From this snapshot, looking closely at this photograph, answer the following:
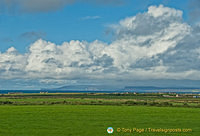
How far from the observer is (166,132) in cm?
3028

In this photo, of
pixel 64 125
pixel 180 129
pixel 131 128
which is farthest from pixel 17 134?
pixel 180 129

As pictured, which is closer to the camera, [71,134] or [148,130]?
[71,134]

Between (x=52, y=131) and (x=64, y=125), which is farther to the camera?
(x=64, y=125)

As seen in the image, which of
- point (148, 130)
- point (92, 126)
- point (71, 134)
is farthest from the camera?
point (92, 126)

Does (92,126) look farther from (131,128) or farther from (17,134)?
(17,134)

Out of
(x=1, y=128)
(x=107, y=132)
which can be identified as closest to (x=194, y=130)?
(x=107, y=132)

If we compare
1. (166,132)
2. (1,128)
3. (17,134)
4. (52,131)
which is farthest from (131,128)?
(1,128)

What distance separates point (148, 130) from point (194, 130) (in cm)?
540

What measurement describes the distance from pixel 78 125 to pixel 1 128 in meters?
9.22

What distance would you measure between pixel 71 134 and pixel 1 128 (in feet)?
31.3

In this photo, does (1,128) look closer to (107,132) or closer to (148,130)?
(107,132)

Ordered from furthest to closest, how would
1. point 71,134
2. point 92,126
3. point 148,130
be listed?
point 92,126
point 148,130
point 71,134

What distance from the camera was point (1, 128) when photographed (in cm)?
3325

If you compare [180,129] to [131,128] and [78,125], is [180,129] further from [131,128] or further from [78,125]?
[78,125]
